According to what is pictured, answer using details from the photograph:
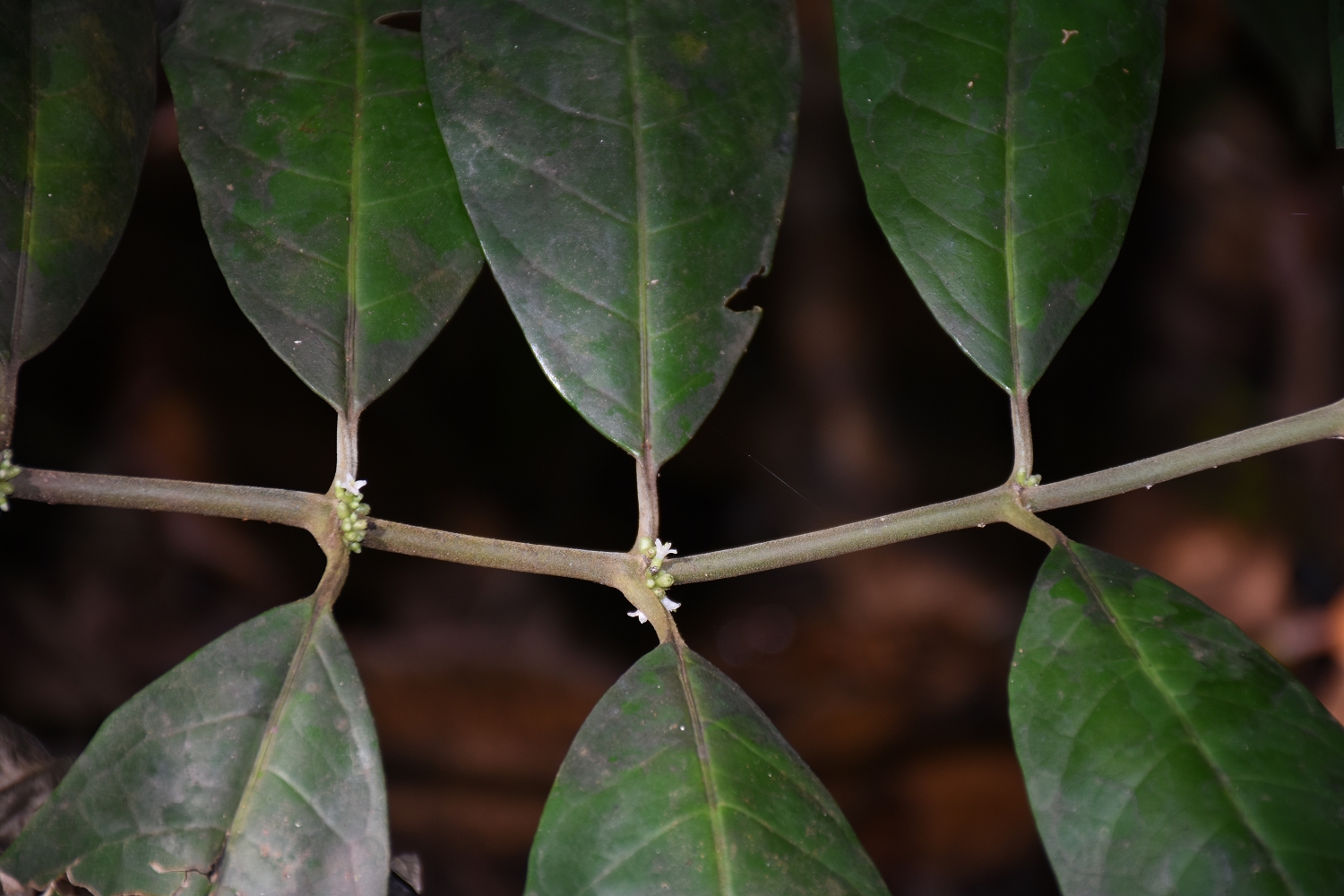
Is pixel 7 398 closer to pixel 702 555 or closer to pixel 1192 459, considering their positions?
pixel 702 555

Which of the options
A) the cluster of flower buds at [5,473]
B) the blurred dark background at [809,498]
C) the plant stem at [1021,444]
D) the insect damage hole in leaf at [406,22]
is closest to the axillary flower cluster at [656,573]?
the plant stem at [1021,444]

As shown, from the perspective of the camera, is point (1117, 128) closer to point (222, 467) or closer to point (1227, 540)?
point (1227, 540)

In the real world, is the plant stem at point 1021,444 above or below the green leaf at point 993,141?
below

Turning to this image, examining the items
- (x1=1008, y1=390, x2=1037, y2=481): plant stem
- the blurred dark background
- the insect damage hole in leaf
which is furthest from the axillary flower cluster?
the blurred dark background

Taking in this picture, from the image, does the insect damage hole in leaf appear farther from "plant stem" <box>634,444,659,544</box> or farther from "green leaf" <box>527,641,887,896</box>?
"green leaf" <box>527,641,887,896</box>

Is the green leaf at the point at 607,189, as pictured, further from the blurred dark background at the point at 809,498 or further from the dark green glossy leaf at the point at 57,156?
the blurred dark background at the point at 809,498

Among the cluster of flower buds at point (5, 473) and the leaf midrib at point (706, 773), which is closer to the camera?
the leaf midrib at point (706, 773)

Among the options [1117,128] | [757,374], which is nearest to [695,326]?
[1117,128]

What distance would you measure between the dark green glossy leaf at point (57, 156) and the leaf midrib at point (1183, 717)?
1.22 m

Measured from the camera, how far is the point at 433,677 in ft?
7.90

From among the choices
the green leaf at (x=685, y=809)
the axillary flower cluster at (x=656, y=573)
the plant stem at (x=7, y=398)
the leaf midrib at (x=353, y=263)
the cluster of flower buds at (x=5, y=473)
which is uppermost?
the leaf midrib at (x=353, y=263)

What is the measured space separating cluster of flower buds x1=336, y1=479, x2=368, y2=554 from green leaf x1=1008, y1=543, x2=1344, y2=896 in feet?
2.47

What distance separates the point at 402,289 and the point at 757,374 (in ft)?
5.18

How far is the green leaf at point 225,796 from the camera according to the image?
3.07 ft
